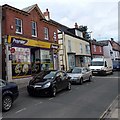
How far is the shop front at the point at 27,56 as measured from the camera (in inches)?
838

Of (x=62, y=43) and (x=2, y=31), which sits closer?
(x=2, y=31)

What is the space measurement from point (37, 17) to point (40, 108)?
17884 mm

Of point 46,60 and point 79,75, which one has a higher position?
point 46,60

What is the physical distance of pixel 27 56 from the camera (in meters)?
24.1

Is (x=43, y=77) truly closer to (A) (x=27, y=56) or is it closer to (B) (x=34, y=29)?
(A) (x=27, y=56)

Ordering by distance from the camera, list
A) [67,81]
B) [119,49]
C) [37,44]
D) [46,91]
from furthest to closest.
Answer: [119,49] → [37,44] → [67,81] → [46,91]

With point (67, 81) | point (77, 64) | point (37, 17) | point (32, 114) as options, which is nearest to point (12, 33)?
point (37, 17)

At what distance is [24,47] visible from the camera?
2352 centimetres

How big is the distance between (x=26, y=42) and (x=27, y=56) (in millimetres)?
1478

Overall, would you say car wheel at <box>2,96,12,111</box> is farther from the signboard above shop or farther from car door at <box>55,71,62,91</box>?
the signboard above shop

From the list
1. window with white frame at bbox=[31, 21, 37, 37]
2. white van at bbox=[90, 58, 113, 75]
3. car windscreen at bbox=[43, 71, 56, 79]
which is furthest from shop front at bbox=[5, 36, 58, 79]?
car windscreen at bbox=[43, 71, 56, 79]

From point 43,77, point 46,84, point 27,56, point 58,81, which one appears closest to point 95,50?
point 27,56

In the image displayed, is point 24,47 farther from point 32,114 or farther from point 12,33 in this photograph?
point 32,114

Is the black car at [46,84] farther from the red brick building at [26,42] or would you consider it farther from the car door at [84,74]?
the red brick building at [26,42]
